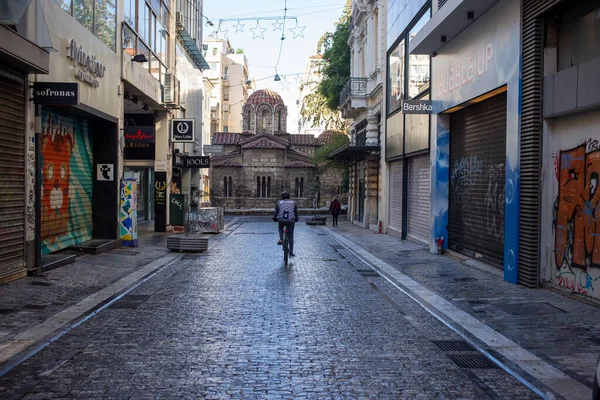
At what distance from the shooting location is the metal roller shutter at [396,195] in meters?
23.1

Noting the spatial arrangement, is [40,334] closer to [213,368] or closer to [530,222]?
[213,368]

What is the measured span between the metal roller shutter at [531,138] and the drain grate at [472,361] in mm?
4826

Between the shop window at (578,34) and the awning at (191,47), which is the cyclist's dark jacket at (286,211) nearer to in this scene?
the shop window at (578,34)

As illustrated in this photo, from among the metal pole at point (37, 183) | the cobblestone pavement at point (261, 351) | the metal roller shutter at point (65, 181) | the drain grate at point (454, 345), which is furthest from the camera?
the metal roller shutter at point (65, 181)

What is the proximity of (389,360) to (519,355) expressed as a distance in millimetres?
1423

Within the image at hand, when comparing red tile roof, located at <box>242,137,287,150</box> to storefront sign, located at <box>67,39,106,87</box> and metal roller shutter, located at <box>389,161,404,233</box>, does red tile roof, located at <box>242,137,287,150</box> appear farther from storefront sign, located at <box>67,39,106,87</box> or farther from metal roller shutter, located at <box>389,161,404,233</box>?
storefront sign, located at <box>67,39,106,87</box>

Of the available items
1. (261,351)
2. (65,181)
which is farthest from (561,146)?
(65,181)

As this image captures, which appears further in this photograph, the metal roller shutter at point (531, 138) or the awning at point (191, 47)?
the awning at point (191, 47)

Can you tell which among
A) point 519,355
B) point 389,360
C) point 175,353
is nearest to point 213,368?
point 175,353

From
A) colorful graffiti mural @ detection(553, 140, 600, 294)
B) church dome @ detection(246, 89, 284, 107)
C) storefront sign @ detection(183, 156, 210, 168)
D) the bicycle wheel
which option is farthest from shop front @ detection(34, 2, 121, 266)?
church dome @ detection(246, 89, 284, 107)

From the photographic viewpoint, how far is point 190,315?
8.27 m

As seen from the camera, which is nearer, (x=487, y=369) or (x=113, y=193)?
(x=487, y=369)

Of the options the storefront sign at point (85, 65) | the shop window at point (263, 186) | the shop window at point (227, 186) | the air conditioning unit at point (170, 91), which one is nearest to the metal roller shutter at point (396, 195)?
the air conditioning unit at point (170, 91)

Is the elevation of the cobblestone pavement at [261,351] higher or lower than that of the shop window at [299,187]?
lower
